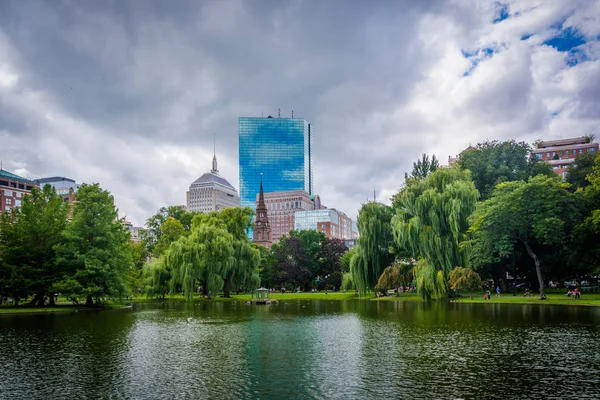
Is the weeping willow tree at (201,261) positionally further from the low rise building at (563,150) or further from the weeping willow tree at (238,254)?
the low rise building at (563,150)

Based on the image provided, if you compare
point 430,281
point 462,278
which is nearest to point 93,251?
point 430,281

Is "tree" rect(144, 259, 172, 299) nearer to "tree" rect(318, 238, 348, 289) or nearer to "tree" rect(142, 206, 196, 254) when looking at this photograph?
"tree" rect(142, 206, 196, 254)

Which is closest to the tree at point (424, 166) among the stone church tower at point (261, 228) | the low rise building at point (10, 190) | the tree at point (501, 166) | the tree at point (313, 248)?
the tree at point (501, 166)

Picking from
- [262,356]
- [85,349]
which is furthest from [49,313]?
[262,356]

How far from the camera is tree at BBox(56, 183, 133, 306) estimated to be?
4975 cm

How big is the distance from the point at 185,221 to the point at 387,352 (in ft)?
273

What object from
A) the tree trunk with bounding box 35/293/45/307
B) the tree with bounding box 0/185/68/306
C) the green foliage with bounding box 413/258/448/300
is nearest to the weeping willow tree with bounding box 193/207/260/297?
the tree with bounding box 0/185/68/306

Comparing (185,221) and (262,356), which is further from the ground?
(185,221)

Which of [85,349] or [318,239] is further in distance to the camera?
[318,239]

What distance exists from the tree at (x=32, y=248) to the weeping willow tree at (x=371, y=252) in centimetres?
3389

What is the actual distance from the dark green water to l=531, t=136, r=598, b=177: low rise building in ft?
322

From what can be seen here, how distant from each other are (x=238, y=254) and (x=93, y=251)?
2225 centimetres

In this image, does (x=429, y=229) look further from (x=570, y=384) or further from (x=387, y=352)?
(x=570, y=384)

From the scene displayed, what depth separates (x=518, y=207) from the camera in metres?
47.9
